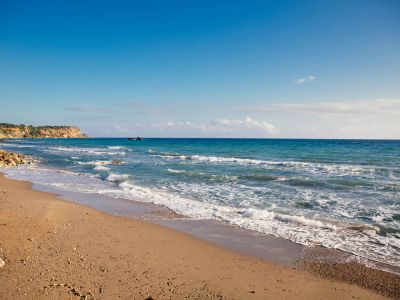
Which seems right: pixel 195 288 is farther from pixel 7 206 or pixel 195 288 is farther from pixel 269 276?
pixel 7 206

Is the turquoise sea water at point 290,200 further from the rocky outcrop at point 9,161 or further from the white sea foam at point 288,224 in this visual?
the rocky outcrop at point 9,161

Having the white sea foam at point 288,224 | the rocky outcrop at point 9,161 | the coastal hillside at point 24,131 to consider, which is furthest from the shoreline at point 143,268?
the coastal hillside at point 24,131

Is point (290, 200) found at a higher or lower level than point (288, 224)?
higher

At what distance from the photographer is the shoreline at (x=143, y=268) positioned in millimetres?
6297

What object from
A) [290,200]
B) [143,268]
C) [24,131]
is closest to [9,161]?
[290,200]

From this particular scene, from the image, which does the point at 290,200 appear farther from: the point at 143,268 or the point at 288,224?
the point at 143,268

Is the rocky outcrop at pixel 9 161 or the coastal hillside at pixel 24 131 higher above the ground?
the coastal hillside at pixel 24 131

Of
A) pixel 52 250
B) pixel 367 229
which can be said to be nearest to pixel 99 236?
pixel 52 250

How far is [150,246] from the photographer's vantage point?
29.1 ft

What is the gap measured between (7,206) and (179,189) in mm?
9043

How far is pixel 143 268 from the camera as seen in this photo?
23.9ft

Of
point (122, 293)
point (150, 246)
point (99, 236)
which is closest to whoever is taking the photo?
point (122, 293)

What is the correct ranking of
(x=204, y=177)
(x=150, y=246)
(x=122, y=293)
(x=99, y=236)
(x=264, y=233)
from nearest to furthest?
(x=122, y=293) → (x=150, y=246) → (x=99, y=236) → (x=264, y=233) → (x=204, y=177)

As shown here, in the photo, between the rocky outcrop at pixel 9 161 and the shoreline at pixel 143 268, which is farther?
the rocky outcrop at pixel 9 161
